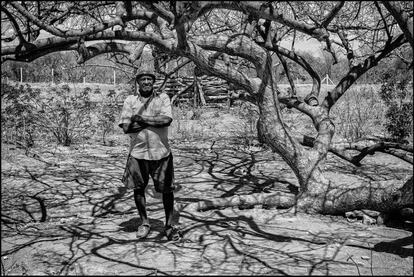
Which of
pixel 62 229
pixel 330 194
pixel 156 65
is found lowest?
pixel 62 229

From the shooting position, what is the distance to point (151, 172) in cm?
450

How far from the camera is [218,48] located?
17.3 ft

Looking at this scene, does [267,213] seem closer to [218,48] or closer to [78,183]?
[218,48]

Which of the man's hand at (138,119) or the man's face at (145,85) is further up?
the man's face at (145,85)

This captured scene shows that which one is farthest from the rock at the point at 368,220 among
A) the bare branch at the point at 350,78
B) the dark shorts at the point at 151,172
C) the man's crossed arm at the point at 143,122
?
the man's crossed arm at the point at 143,122

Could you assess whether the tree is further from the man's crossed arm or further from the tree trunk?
the man's crossed arm

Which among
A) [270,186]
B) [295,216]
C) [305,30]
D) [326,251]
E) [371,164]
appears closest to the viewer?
[326,251]

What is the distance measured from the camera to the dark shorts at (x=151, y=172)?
4.46 metres

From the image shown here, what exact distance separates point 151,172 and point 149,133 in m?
0.38

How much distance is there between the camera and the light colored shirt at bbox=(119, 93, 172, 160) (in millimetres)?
4391

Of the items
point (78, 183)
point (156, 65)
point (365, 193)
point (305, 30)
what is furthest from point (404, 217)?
point (78, 183)

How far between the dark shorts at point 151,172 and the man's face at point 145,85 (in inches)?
23.8

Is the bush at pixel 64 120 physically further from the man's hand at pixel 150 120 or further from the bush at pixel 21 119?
the man's hand at pixel 150 120

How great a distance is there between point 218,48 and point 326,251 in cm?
238
